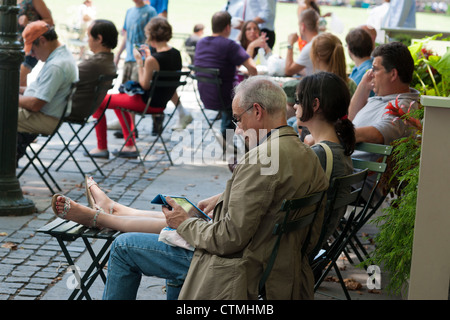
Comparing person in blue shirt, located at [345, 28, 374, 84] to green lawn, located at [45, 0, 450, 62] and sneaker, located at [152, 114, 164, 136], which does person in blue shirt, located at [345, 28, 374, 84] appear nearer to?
sneaker, located at [152, 114, 164, 136]

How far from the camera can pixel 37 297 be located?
4.46 m

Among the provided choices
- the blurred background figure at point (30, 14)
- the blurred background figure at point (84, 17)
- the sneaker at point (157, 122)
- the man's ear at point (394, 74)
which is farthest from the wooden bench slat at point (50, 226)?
the blurred background figure at point (84, 17)

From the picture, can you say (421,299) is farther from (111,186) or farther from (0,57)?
(111,186)

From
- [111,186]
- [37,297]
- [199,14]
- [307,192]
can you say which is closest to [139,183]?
[111,186]

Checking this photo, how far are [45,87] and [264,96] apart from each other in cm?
411

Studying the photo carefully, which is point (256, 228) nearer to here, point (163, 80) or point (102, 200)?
point (102, 200)

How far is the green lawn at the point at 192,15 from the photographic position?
30330 mm

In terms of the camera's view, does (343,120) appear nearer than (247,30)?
Yes

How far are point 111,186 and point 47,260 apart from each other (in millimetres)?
2440

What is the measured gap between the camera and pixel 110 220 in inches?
154

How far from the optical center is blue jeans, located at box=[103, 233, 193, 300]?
139 inches

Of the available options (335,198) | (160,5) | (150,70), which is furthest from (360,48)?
(160,5)

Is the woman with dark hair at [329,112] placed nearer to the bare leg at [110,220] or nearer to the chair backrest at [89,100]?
the bare leg at [110,220]

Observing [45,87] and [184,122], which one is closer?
[45,87]
